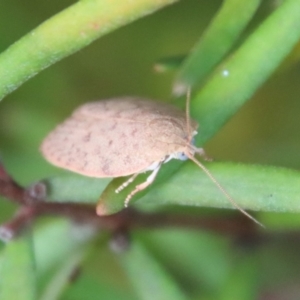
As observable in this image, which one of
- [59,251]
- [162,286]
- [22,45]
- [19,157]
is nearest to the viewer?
[22,45]

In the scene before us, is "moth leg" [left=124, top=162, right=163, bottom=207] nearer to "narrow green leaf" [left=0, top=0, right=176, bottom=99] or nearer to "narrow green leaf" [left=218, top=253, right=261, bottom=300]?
"narrow green leaf" [left=0, top=0, right=176, bottom=99]

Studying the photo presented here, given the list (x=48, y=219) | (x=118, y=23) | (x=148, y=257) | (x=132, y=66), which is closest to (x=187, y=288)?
(x=148, y=257)

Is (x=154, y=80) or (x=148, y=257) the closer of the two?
(x=148, y=257)

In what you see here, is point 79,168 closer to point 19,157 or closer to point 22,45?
point 22,45

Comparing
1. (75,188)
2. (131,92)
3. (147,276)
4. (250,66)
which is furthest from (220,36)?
(131,92)

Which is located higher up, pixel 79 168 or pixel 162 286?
pixel 79 168

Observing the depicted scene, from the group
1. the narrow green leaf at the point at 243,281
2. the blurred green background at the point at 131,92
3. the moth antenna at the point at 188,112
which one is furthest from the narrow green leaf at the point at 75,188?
the blurred green background at the point at 131,92

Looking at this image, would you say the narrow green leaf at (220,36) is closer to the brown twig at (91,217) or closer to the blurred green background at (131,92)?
the brown twig at (91,217)

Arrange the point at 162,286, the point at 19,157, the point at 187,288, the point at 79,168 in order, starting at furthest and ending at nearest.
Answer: the point at 19,157
the point at 187,288
the point at 162,286
the point at 79,168
